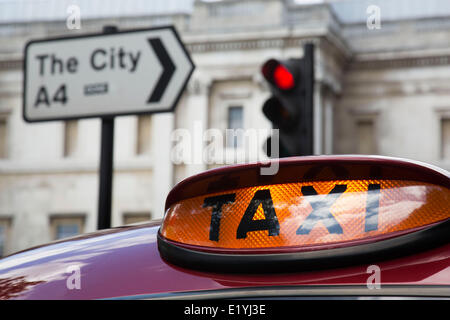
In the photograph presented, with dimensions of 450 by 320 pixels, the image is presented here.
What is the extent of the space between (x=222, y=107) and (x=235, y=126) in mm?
817

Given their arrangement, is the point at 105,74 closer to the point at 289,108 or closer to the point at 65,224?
the point at 289,108

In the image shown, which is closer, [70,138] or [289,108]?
[289,108]

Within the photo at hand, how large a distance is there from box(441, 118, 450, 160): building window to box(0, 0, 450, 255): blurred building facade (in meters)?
0.05

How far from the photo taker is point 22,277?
4.27 feet

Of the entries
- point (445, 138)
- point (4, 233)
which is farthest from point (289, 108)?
point (4, 233)

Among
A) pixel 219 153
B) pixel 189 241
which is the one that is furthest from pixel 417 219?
pixel 219 153

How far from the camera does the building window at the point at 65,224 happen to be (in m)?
24.7

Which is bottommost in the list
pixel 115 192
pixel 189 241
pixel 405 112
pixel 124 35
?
pixel 115 192

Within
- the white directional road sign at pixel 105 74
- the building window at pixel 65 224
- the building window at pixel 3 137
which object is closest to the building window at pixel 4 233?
the building window at pixel 65 224

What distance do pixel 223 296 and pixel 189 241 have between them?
0.47ft

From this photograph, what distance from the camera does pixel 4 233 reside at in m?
25.3

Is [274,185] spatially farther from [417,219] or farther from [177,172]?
[177,172]

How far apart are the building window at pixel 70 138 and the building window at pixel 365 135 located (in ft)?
32.3
